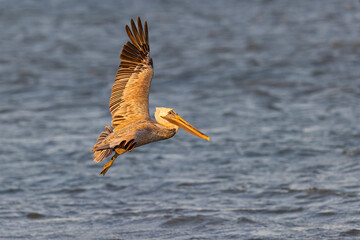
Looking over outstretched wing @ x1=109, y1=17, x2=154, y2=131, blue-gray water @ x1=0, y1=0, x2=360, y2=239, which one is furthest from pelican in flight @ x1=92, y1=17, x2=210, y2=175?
blue-gray water @ x1=0, y1=0, x2=360, y2=239

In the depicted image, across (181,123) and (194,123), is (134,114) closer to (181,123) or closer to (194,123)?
(181,123)

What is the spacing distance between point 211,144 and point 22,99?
438 cm

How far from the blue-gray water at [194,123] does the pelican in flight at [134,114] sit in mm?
2140

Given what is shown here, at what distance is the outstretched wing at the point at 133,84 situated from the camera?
7012 millimetres

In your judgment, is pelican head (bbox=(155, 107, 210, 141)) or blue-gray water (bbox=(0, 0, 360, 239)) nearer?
pelican head (bbox=(155, 107, 210, 141))

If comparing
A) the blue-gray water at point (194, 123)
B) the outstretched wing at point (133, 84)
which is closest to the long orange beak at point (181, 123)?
the outstretched wing at point (133, 84)

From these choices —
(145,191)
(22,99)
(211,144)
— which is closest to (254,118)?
(211,144)

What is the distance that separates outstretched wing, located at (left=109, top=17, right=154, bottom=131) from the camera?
701 cm

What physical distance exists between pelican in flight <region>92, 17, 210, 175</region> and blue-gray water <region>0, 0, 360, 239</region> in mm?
2140

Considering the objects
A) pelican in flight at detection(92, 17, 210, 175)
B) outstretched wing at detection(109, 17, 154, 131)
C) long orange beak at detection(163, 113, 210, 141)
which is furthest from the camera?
outstretched wing at detection(109, 17, 154, 131)

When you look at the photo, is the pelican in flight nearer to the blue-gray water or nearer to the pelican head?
the pelican head

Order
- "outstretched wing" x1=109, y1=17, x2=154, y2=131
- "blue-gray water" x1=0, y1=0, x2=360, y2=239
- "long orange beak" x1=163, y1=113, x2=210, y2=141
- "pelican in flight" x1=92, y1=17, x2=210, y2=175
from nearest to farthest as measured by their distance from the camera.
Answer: "pelican in flight" x1=92, y1=17, x2=210, y2=175 < "long orange beak" x1=163, y1=113, x2=210, y2=141 < "outstretched wing" x1=109, y1=17, x2=154, y2=131 < "blue-gray water" x1=0, y1=0, x2=360, y2=239

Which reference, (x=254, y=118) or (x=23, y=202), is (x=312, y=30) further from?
(x=23, y=202)

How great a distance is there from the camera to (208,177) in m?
10.5
